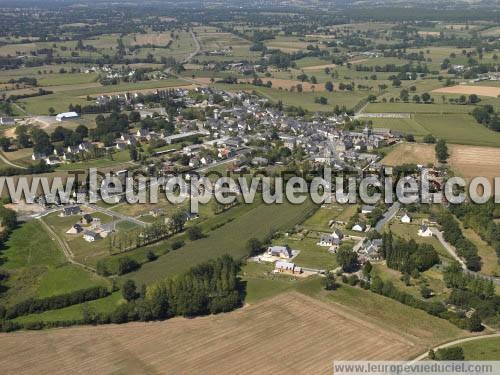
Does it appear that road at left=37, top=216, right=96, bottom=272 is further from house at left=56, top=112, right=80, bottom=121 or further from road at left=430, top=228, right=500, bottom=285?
house at left=56, top=112, right=80, bottom=121

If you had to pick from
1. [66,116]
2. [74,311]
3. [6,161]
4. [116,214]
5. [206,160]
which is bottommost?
[74,311]

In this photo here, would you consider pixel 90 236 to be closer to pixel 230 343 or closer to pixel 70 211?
pixel 70 211

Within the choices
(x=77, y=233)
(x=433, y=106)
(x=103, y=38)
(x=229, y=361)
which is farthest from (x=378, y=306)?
(x=103, y=38)

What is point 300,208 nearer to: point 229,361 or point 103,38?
point 229,361

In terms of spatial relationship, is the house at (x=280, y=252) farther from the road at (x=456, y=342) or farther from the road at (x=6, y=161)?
the road at (x=6, y=161)

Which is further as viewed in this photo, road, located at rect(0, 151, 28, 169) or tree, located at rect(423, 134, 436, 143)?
tree, located at rect(423, 134, 436, 143)

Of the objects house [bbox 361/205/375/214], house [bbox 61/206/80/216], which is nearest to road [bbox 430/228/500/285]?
house [bbox 361/205/375/214]

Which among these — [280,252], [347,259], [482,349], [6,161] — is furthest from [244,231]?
[6,161]
